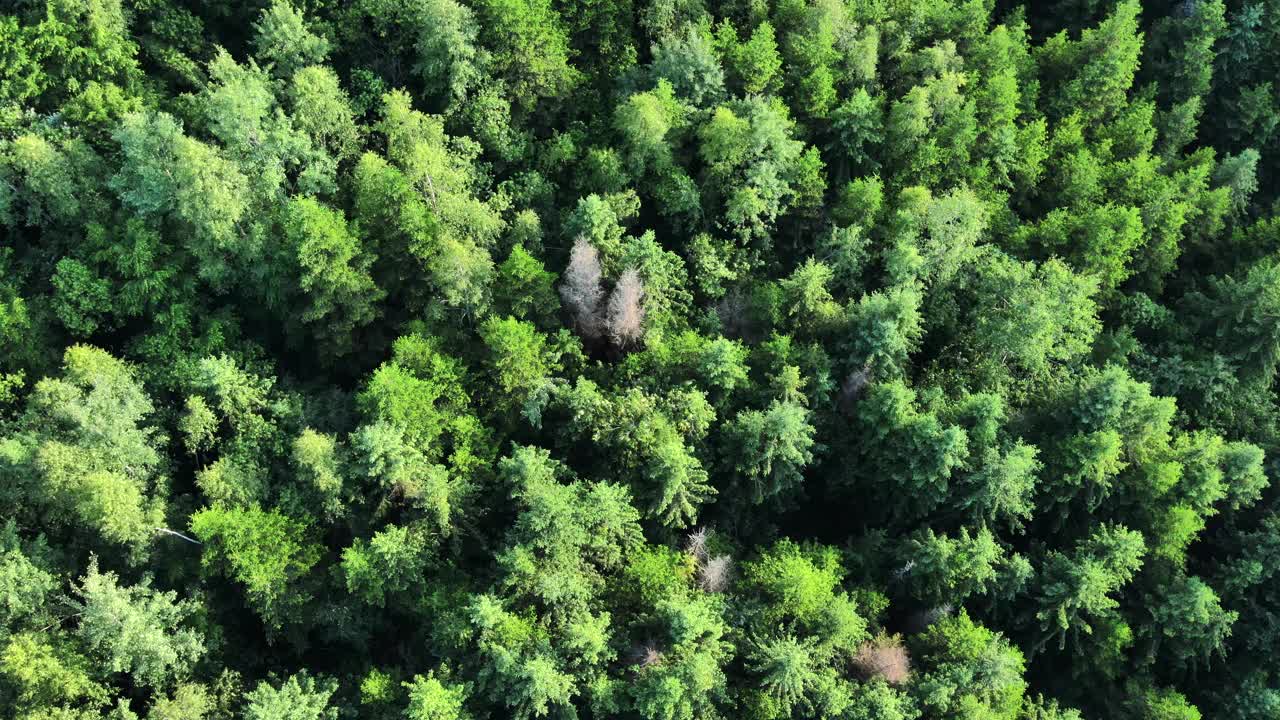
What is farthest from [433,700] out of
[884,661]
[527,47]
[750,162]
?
[527,47]

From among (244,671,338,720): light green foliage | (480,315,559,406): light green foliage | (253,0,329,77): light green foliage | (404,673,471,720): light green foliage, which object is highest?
(253,0,329,77): light green foliage

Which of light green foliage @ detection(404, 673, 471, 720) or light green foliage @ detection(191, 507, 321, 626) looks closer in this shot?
light green foliage @ detection(404, 673, 471, 720)

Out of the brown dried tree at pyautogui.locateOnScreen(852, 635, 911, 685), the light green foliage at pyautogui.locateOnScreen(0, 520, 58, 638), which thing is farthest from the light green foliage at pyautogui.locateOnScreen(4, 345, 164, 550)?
the brown dried tree at pyautogui.locateOnScreen(852, 635, 911, 685)

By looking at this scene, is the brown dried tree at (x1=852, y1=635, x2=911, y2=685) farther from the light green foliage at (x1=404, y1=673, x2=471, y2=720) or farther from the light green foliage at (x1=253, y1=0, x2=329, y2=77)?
the light green foliage at (x1=253, y1=0, x2=329, y2=77)

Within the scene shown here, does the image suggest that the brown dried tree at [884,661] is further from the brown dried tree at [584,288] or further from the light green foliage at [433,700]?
the brown dried tree at [584,288]

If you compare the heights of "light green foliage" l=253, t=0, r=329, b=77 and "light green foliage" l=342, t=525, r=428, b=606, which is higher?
"light green foliage" l=253, t=0, r=329, b=77

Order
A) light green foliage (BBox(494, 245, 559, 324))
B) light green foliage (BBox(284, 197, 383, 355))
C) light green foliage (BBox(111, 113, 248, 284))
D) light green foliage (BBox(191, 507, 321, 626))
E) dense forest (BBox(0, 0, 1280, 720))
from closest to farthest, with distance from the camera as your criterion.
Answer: light green foliage (BBox(191, 507, 321, 626)) → dense forest (BBox(0, 0, 1280, 720)) → light green foliage (BBox(111, 113, 248, 284)) → light green foliage (BBox(284, 197, 383, 355)) → light green foliage (BBox(494, 245, 559, 324))

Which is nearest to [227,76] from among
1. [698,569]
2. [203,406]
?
[203,406]

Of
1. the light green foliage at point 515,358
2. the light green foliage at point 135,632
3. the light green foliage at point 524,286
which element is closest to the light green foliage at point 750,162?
the light green foliage at point 524,286

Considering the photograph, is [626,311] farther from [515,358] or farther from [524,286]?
[515,358]
